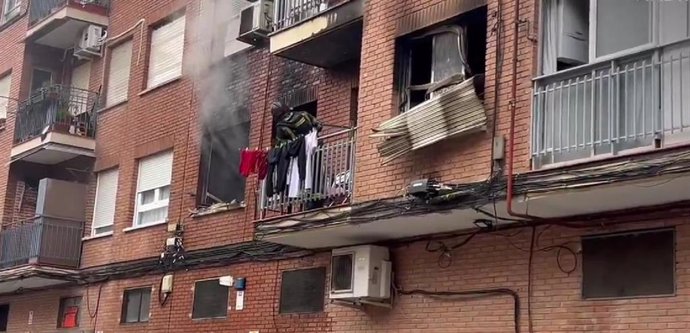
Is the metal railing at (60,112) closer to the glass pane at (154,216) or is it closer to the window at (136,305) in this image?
the glass pane at (154,216)

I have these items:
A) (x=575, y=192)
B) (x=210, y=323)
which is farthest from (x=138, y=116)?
(x=575, y=192)

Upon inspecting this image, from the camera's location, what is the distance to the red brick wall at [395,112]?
9.16 meters

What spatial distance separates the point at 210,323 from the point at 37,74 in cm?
961

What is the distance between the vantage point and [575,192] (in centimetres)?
805

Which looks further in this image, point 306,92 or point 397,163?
point 306,92

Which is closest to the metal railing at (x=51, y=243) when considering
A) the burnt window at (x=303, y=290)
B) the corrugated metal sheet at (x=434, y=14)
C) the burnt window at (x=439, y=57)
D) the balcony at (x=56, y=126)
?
the balcony at (x=56, y=126)

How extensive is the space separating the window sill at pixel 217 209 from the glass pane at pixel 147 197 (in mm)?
1623

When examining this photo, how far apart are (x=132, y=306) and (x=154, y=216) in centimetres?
146

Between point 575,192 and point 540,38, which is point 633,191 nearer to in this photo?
point 575,192

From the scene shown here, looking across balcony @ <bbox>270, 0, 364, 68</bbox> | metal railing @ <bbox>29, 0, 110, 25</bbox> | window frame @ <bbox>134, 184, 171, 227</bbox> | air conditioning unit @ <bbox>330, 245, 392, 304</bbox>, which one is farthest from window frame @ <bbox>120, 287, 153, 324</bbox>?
metal railing @ <bbox>29, 0, 110, 25</bbox>

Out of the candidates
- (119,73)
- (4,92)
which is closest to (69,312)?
(119,73)

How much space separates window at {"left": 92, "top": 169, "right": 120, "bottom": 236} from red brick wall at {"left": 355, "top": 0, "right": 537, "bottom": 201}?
7.36 m

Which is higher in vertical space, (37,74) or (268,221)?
(37,74)

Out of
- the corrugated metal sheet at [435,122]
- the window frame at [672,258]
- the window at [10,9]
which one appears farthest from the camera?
the window at [10,9]
